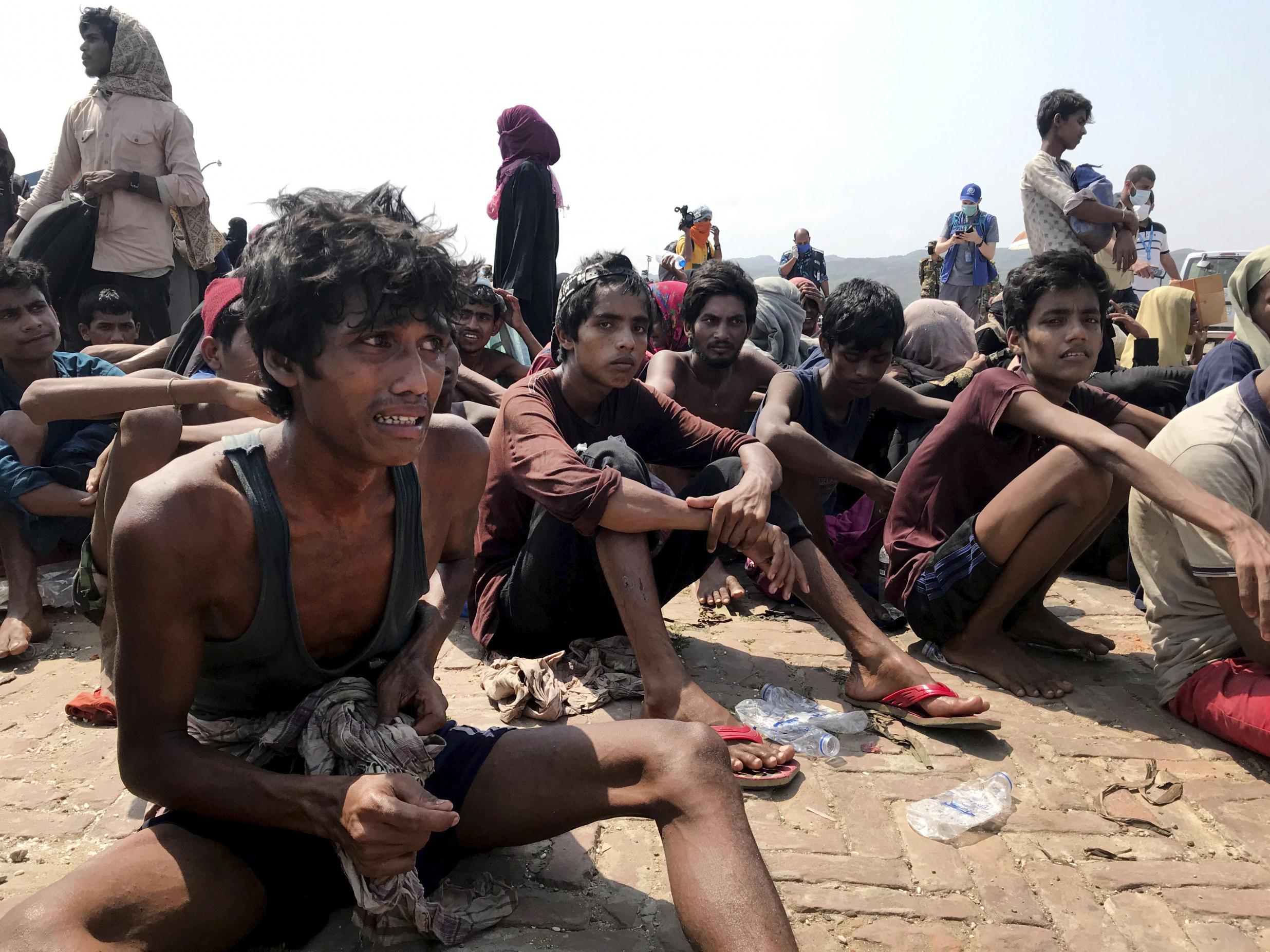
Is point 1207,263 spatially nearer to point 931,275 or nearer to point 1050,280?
point 931,275

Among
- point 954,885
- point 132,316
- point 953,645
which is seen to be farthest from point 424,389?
point 132,316

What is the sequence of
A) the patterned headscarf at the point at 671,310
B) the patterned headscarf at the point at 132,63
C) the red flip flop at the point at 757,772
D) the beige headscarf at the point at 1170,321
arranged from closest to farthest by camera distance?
1. the red flip flop at the point at 757,772
2. the patterned headscarf at the point at 132,63
3. the patterned headscarf at the point at 671,310
4. the beige headscarf at the point at 1170,321

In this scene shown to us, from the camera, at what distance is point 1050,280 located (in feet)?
12.0

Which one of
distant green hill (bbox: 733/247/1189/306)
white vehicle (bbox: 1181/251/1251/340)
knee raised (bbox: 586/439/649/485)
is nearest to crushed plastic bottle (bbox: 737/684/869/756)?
knee raised (bbox: 586/439/649/485)

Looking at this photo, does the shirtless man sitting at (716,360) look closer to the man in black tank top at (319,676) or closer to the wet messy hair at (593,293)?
the wet messy hair at (593,293)

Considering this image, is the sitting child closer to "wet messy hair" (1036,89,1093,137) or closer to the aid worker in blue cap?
"wet messy hair" (1036,89,1093,137)

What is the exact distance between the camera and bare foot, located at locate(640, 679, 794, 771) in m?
2.72

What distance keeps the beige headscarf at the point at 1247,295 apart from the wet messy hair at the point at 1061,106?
3456mm

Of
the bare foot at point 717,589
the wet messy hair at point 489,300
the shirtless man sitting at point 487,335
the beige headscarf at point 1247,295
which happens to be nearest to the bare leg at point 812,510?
the bare foot at point 717,589

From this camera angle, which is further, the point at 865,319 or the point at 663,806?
the point at 865,319

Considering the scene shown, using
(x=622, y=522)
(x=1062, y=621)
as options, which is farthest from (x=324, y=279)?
(x=1062, y=621)

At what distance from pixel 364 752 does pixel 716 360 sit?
11.5 feet

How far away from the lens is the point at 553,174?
6922 mm

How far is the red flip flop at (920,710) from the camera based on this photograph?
2.94 meters
